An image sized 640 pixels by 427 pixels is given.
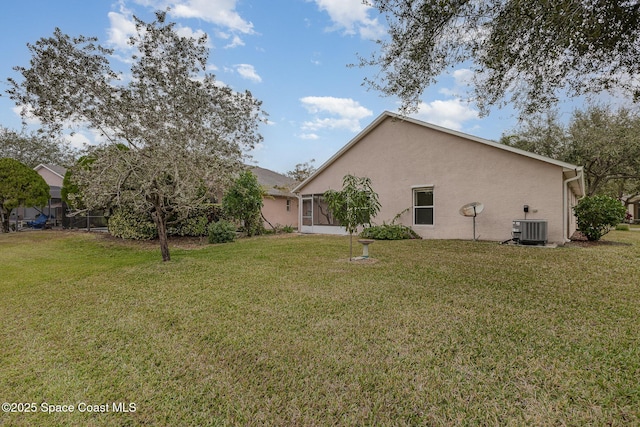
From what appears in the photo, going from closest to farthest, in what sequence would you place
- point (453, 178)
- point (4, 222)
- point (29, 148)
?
1. point (453, 178)
2. point (4, 222)
3. point (29, 148)

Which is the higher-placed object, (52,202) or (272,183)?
(272,183)

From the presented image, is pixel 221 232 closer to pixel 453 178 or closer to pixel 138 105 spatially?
pixel 138 105

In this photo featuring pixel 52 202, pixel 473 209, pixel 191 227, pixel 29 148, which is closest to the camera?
pixel 473 209

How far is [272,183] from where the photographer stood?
2303 cm

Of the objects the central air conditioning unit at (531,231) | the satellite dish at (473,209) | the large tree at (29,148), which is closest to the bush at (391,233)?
the satellite dish at (473,209)

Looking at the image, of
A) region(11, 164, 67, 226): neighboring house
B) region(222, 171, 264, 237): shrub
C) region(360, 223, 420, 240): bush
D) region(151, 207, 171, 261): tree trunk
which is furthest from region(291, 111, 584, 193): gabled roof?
region(11, 164, 67, 226): neighboring house

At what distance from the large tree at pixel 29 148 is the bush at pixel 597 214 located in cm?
3638

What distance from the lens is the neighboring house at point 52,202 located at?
20.4 meters

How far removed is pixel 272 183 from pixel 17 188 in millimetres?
14404

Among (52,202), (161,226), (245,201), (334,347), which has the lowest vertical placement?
(334,347)

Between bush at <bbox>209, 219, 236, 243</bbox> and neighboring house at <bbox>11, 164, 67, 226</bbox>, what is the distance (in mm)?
13699

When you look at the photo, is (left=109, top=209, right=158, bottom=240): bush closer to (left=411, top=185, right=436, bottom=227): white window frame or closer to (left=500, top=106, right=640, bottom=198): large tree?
(left=411, top=185, right=436, bottom=227): white window frame

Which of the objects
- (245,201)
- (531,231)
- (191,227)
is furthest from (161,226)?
(531,231)

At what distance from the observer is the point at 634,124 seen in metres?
18.0
